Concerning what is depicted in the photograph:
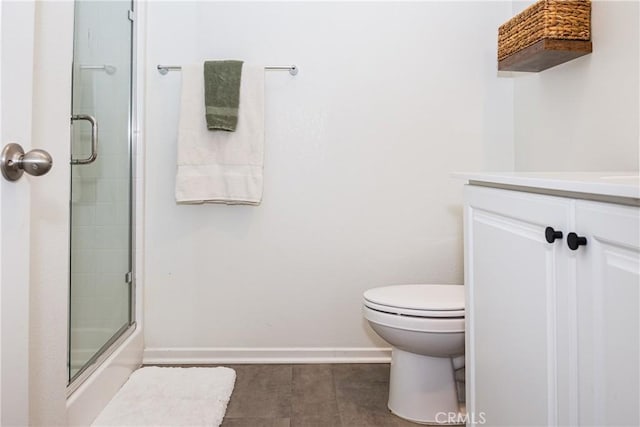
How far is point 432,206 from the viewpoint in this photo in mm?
2105

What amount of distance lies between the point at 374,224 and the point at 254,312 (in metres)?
0.67

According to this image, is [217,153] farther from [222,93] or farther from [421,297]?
[421,297]

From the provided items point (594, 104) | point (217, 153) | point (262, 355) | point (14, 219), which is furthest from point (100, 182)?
point (594, 104)

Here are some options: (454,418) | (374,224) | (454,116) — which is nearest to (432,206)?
(374,224)

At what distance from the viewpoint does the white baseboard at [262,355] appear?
209cm

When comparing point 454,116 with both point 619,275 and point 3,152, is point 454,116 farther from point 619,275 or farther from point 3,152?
point 3,152

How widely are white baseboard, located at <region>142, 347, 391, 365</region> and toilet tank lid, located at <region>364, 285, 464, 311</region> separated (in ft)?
1.63

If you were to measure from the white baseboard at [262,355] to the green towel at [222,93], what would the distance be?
99cm

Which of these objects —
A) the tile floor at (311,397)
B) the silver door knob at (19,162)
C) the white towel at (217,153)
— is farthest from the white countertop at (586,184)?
the white towel at (217,153)

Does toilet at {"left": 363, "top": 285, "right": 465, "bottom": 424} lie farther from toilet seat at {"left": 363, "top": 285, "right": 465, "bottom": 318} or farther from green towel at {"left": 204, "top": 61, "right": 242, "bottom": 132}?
green towel at {"left": 204, "top": 61, "right": 242, "bottom": 132}

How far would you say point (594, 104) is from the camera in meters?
1.53

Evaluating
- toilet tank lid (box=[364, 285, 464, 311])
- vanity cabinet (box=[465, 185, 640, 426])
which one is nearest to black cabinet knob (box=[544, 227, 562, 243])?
vanity cabinet (box=[465, 185, 640, 426])

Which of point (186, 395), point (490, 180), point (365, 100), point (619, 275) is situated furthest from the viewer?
point (365, 100)

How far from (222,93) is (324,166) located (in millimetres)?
535
